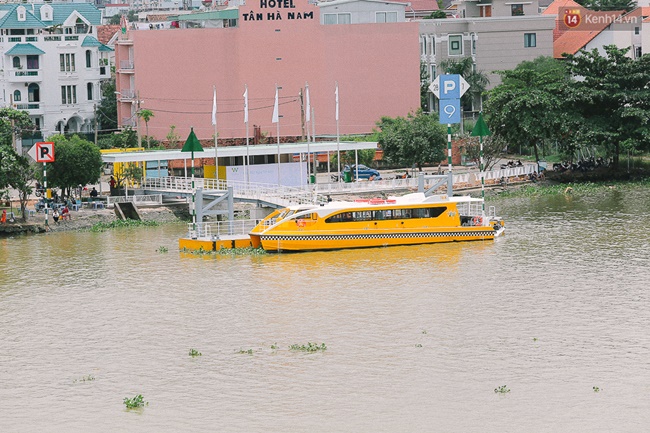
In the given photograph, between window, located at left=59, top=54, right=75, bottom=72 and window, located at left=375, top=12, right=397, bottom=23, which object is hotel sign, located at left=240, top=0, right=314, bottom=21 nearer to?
window, located at left=375, top=12, right=397, bottom=23

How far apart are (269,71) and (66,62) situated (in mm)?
16120

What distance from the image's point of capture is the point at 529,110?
2650 inches

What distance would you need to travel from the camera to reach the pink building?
81938mm

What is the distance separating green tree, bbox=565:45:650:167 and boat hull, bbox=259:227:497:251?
2199cm

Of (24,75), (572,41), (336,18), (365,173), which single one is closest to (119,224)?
(365,173)

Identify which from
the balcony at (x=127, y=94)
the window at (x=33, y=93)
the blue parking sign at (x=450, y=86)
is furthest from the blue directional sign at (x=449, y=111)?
the window at (x=33, y=93)

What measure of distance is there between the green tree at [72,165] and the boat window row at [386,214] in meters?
18.1

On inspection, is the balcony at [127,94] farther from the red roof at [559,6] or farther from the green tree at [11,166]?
the red roof at [559,6]

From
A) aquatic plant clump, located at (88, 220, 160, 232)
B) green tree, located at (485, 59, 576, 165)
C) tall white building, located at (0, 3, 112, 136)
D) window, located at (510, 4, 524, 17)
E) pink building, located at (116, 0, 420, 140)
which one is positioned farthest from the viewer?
window, located at (510, 4, 524, 17)

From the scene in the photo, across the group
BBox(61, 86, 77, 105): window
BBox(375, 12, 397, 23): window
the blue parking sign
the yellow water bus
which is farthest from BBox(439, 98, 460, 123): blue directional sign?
BBox(61, 86, 77, 105): window

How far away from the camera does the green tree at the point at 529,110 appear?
220 feet

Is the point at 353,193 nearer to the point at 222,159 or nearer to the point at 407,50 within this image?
the point at 222,159

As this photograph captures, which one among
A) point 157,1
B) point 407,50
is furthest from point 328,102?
point 157,1

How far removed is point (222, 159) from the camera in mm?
62656
